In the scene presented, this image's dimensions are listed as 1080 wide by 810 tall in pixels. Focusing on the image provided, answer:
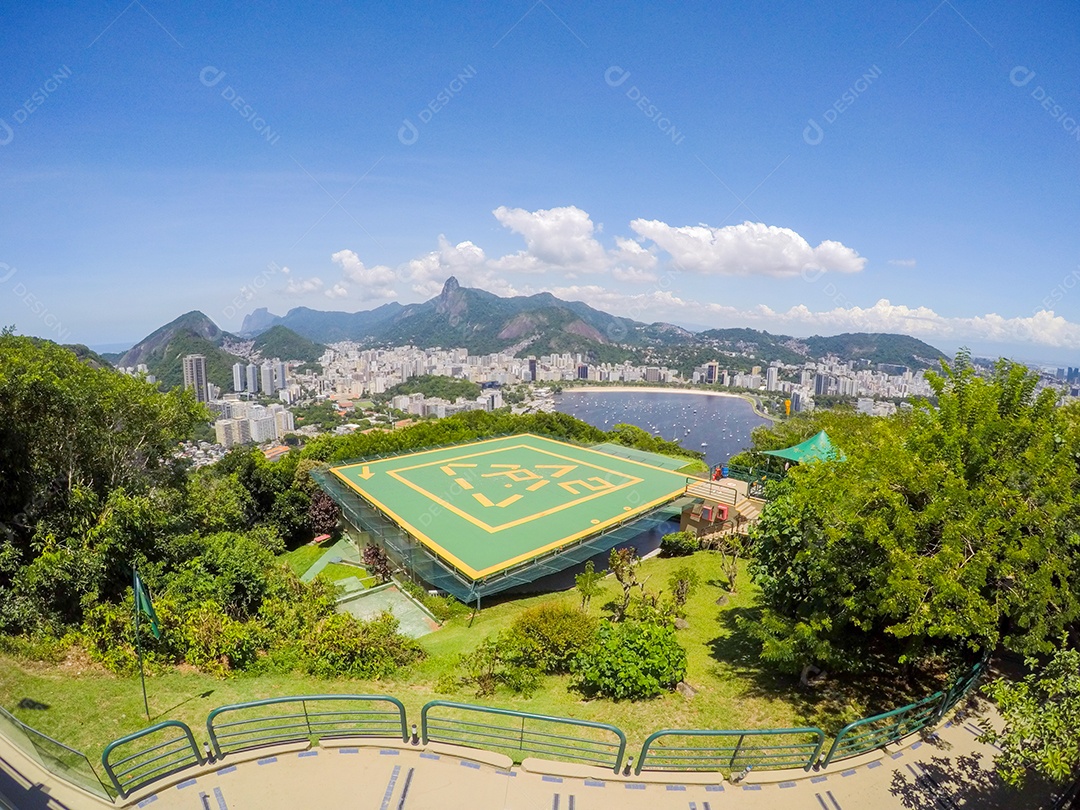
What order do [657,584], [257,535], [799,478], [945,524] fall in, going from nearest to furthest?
[945,524] < [799,478] < [657,584] < [257,535]

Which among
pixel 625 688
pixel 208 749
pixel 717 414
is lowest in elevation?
pixel 717 414

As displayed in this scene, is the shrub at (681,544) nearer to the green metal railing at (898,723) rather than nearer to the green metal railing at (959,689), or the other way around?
the green metal railing at (898,723)

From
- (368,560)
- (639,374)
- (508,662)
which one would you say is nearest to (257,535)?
(368,560)

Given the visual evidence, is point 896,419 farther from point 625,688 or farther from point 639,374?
point 639,374

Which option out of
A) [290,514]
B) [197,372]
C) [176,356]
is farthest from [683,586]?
[176,356]

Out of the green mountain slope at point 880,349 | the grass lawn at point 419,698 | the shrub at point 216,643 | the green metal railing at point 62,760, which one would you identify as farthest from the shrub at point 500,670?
the green mountain slope at point 880,349
